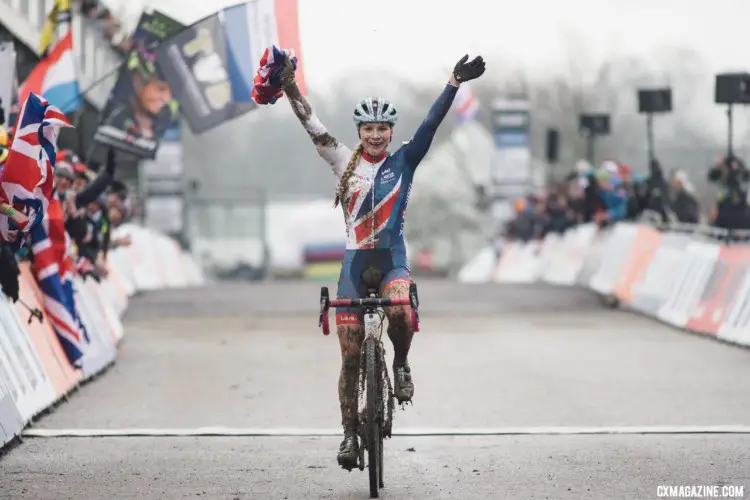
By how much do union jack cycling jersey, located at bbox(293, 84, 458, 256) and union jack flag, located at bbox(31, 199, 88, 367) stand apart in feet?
15.4

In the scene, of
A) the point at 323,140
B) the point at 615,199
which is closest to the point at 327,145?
the point at 323,140

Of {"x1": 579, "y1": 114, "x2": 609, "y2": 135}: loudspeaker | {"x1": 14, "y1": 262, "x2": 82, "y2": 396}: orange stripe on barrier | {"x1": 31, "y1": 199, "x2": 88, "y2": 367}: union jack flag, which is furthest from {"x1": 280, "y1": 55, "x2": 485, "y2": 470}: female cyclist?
{"x1": 579, "y1": 114, "x2": 609, "y2": 135}: loudspeaker

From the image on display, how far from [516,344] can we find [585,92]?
70103 millimetres

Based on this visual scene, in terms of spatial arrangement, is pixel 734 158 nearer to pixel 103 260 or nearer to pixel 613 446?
pixel 103 260

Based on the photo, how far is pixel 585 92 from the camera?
8744 centimetres

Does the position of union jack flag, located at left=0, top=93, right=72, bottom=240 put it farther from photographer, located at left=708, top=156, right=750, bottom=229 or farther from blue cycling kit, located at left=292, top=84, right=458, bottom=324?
photographer, located at left=708, top=156, right=750, bottom=229

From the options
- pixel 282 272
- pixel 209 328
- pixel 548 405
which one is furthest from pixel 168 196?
pixel 548 405

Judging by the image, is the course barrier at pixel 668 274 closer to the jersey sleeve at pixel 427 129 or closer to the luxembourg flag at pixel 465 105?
the jersey sleeve at pixel 427 129

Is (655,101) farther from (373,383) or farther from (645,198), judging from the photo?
(373,383)

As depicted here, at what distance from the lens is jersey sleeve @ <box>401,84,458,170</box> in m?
9.50

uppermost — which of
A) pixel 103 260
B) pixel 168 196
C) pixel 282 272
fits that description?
→ pixel 103 260

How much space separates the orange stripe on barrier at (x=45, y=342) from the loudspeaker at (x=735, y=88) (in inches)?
396

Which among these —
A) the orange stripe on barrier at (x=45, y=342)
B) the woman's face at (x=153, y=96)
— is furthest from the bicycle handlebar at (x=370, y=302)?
the woman's face at (x=153, y=96)

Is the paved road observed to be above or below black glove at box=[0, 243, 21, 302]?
below
